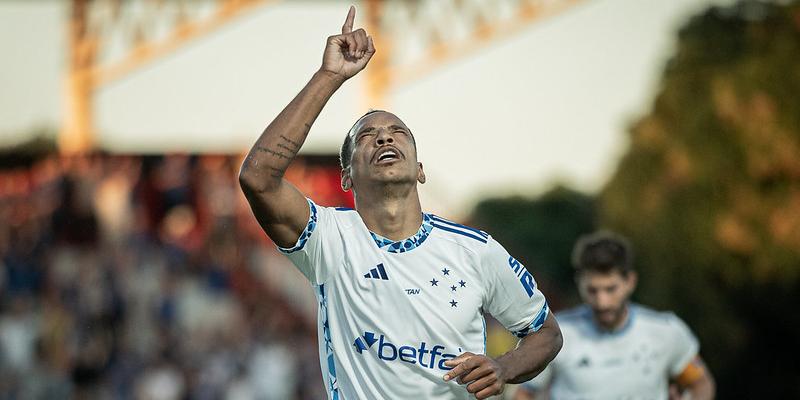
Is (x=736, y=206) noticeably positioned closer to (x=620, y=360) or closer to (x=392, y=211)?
(x=620, y=360)

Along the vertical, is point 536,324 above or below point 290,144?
below

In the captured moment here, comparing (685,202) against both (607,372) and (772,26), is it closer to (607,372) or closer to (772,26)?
(772,26)

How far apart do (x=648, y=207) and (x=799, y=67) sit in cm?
405

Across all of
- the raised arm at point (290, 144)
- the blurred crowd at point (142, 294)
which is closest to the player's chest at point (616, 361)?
the raised arm at point (290, 144)

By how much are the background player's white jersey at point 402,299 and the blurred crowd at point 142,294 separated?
33.5 feet

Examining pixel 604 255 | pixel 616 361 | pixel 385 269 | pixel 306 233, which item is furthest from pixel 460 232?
pixel 616 361

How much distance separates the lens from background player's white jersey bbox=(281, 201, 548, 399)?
446 cm

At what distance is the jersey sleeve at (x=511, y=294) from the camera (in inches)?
185

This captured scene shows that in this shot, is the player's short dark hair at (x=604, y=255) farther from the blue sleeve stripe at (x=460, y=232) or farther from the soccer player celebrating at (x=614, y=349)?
the blue sleeve stripe at (x=460, y=232)

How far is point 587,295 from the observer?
7215 millimetres

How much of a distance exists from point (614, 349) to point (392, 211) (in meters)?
2.90

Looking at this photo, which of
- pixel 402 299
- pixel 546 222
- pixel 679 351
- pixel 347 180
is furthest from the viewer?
pixel 546 222

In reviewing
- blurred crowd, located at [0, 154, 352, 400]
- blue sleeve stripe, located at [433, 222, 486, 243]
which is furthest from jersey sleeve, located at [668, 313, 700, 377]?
blurred crowd, located at [0, 154, 352, 400]

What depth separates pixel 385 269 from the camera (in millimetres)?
4551
